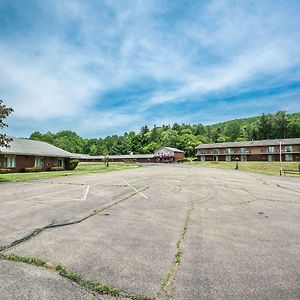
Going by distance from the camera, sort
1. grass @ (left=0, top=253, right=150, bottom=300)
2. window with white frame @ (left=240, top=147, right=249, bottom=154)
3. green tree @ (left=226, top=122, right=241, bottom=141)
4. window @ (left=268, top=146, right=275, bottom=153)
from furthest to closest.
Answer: green tree @ (left=226, top=122, right=241, bottom=141) < window with white frame @ (left=240, top=147, right=249, bottom=154) < window @ (left=268, top=146, right=275, bottom=153) < grass @ (left=0, top=253, right=150, bottom=300)

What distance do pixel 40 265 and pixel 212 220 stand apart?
556 cm

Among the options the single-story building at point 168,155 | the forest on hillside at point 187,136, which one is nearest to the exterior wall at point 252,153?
the single-story building at point 168,155

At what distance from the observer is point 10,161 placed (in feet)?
114

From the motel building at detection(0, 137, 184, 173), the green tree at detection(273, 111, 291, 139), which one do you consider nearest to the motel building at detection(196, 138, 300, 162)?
the green tree at detection(273, 111, 291, 139)

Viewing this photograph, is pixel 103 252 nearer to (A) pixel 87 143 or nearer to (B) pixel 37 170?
(B) pixel 37 170

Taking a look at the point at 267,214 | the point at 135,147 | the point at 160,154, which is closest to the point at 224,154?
the point at 160,154

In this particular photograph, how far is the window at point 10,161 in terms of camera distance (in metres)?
34.1

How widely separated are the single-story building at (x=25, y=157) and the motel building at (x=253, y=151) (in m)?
58.6

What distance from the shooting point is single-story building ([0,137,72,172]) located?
1344 inches

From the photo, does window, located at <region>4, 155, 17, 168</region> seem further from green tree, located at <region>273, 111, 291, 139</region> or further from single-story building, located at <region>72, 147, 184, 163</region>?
green tree, located at <region>273, 111, 291, 139</region>

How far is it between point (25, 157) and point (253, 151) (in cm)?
6907

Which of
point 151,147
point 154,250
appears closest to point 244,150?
point 151,147

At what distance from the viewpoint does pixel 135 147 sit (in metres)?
136

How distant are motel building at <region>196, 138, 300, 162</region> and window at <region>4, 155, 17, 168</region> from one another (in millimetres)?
65426
